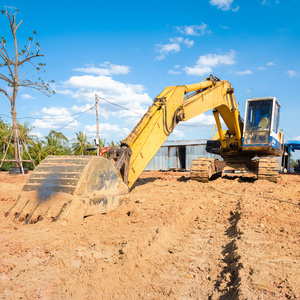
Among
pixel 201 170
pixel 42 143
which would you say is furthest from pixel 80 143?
pixel 201 170

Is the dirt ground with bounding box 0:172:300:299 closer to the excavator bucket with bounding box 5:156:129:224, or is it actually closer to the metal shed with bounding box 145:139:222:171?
the excavator bucket with bounding box 5:156:129:224

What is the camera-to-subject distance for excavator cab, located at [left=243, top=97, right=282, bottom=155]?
10.5 metres

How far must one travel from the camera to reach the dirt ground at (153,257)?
2406mm

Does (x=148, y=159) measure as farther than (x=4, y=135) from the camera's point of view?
No

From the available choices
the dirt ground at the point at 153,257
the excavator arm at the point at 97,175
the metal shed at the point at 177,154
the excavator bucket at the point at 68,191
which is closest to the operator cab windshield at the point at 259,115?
the excavator arm at the point at 97,175

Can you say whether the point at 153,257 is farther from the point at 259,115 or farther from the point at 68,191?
the point at 259,115

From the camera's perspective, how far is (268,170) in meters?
9.98

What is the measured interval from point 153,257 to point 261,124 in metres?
8.86

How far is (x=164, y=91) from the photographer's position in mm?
7254

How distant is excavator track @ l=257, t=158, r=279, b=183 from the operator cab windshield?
Answer: 1306mm

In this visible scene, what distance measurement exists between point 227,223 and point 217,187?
4.16m

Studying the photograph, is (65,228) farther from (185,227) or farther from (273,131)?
(273,131)

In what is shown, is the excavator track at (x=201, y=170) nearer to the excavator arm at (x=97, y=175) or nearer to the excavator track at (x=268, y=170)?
the excavator track at (x=268, y=170)

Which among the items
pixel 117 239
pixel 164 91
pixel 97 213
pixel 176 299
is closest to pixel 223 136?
pixel 164 91
